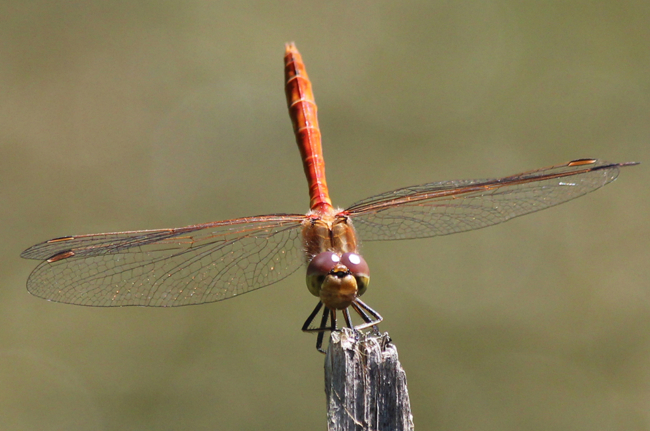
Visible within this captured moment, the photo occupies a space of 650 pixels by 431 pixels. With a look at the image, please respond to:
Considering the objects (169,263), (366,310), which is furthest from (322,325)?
(169,263)

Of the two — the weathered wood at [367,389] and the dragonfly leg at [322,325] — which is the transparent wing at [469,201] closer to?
the dragonfly leg at [322,325]

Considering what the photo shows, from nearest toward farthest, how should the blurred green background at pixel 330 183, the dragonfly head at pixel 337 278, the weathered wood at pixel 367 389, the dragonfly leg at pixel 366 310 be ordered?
the weathered wood at pixel 367 389
the dragonfly head at pixel 337 278
the dragonfly leg at pixel 366 310
the blurred green background at pixel 330 183

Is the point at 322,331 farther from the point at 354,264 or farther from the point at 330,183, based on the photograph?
the point at 330,183

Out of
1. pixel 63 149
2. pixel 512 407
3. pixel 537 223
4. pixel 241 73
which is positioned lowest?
pixel 512 407

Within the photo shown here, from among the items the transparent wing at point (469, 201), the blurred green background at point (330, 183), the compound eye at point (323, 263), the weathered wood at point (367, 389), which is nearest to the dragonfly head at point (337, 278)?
the compound eye at point (323, 263)

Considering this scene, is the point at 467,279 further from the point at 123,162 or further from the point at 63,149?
the point at 63,149

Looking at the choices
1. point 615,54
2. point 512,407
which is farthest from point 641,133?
point 512,407
